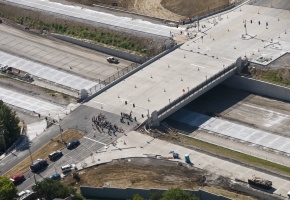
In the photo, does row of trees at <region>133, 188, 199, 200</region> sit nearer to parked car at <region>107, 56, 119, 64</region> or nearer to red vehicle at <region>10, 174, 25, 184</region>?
red vehicle at <region>10, 174, 25, 184</region>

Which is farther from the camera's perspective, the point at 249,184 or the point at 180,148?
the point at 180,148

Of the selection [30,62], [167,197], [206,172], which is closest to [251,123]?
[206,172]

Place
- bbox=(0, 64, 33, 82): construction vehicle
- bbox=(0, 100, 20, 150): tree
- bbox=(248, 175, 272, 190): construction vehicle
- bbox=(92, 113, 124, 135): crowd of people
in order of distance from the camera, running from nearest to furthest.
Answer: bbox=(248, 175, 272, 190): construction vehicle → bbox=(0, 100, 20, 150): tree → bbox=(92, 113, 124, 135): crowd of people → bbox=(0, 64, 33, 82): construction vehicle

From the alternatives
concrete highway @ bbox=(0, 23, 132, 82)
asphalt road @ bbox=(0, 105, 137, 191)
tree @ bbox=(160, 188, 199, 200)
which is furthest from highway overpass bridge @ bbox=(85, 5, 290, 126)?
tree @ bbox=(160, 188, 199, 200)

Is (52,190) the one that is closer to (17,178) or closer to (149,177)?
(17,178)

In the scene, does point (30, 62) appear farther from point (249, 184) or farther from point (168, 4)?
point (249, 184)

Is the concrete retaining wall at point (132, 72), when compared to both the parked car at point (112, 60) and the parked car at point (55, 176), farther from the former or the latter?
the parked car at point (55, 176)
